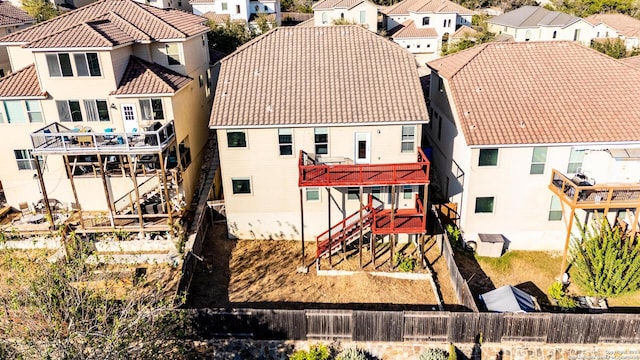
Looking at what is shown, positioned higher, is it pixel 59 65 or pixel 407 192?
pixel 59 65

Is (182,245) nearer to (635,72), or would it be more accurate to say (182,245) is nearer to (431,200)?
Answer: (431,200)

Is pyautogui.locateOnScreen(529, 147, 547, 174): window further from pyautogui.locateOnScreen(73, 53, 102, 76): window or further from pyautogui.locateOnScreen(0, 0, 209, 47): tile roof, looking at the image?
pyautogui.locateOnScreen(73, 53, 102, 76): window

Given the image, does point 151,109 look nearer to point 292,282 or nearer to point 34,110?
point 34,110

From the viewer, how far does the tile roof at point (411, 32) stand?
66.1 m

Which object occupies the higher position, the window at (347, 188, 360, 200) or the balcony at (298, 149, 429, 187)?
the balcony at (298, 149, 429, 187)

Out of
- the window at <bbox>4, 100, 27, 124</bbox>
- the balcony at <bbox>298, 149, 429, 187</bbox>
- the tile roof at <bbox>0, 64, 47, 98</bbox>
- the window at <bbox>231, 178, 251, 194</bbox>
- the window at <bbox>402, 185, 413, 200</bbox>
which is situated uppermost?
the tile roof at <bbox>0, 64, 47, 98</bbox>

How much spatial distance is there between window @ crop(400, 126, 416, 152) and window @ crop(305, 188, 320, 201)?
4.87m

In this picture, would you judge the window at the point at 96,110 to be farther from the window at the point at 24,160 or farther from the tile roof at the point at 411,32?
the tile roof at the point at 411,32

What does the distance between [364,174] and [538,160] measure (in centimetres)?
868

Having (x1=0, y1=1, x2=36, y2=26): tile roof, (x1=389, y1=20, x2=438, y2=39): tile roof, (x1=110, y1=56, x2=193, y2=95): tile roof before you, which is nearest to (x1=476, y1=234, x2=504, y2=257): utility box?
(x1=110, y1=56, x2=193, y2=95): tile roof

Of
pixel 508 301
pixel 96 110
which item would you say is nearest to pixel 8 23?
pixel 96 110

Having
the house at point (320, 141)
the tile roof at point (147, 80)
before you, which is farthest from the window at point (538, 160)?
the tile roof at point (147, 80)

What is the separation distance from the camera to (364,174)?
21.4 m

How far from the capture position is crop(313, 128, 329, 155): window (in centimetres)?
2261
